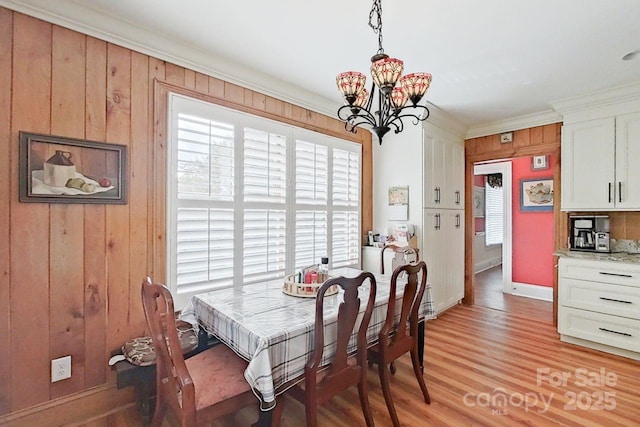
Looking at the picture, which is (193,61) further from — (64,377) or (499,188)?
(499,188)

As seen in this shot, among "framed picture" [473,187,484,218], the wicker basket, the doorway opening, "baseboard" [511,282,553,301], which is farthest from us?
"framed picture" [473,187,484,218]

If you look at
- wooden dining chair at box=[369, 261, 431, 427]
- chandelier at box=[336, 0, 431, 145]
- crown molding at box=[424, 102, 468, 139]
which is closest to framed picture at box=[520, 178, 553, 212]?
crown molding at box=[424, 102, 468, 139]

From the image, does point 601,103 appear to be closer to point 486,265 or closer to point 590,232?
point 590,232

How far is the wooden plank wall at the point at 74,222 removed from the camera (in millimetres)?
1774

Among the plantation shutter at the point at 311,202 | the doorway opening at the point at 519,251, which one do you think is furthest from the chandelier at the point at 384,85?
the doorway opening at the point at 519,251

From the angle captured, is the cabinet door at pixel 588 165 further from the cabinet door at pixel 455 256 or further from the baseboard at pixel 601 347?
the baseboard at pixel 601 347

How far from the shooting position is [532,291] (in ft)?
16.2

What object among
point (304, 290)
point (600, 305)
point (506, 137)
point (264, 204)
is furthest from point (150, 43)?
point (600, 305)

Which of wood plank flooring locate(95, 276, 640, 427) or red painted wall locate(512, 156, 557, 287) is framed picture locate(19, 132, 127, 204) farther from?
red painted wall locate(512, 156, 557, 287)

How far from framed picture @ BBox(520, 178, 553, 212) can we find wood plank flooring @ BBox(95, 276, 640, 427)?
239 centimetres

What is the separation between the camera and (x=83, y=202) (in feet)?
6.49

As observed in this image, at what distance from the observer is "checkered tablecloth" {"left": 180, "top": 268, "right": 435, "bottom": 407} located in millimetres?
1457

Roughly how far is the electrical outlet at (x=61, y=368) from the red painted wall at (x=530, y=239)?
5733mm

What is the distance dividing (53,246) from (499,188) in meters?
7.82
